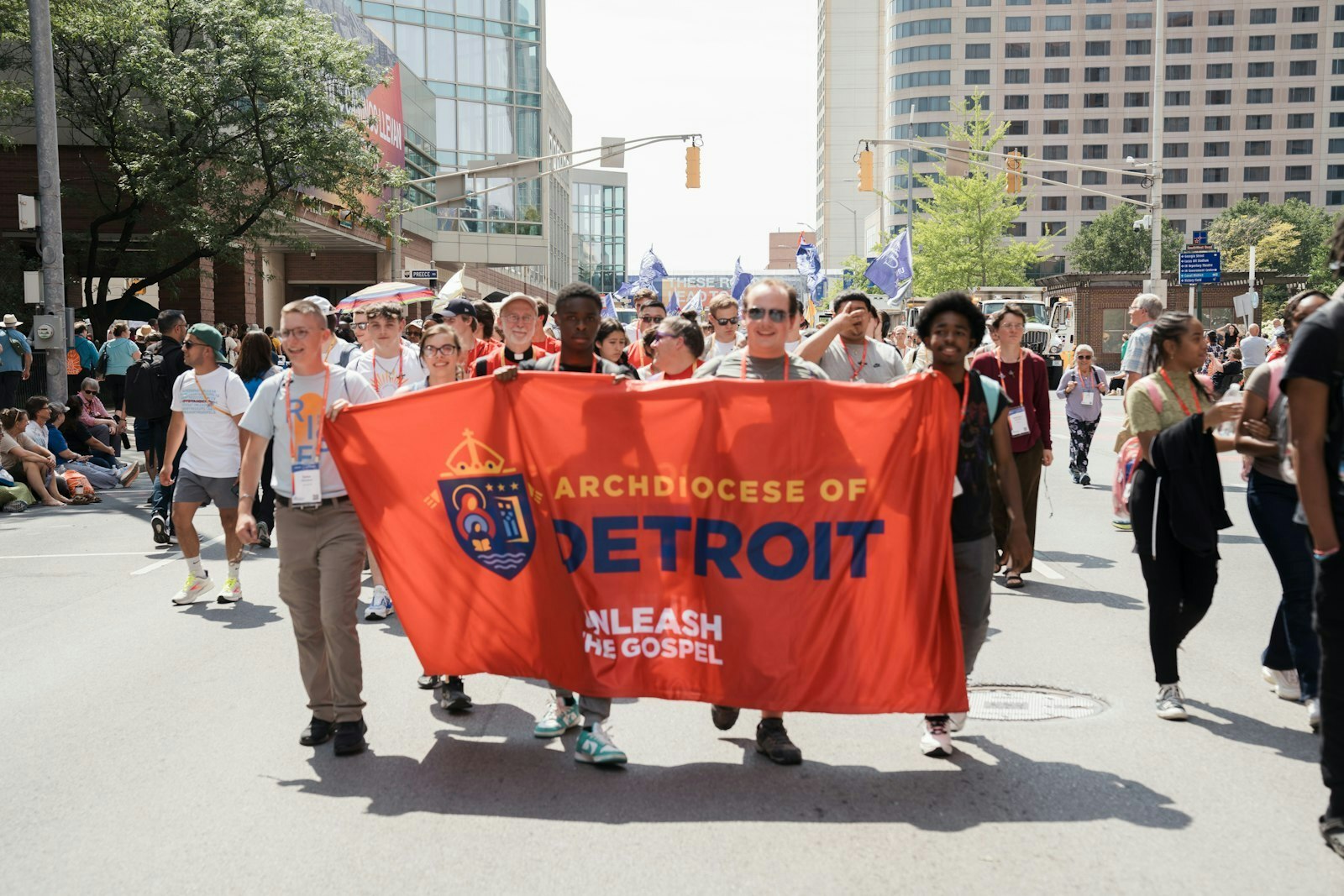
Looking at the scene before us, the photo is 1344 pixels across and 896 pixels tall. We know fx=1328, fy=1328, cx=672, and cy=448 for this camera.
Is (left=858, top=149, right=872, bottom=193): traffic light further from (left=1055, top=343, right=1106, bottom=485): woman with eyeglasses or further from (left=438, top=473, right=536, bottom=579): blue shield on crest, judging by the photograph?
(left=438, top=473, right=536, bottom=579): blue shield on crest

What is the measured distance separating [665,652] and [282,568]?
1.81 meters

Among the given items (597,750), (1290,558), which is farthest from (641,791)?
(1290,558)

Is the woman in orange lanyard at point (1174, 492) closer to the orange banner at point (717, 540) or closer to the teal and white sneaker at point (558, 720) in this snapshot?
the orange banner at point (717, 540)

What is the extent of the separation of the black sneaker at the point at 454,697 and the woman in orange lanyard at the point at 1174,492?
3.27m

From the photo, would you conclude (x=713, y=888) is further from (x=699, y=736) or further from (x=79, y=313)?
(x=79, y=313)

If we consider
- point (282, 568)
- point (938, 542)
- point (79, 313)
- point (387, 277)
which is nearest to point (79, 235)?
point (79, 313)

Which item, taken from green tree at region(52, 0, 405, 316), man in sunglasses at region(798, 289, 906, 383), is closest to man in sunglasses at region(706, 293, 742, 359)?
man in sunglasses at region(798, 289, 906, 383)

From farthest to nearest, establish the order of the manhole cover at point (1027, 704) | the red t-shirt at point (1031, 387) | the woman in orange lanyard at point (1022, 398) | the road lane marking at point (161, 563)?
the road lane marking at point (161, 563)
the red t-shirt at point (1031, 387)
the woman in orange lanyard at point (1022, 398)
the manhole cover at point (1027, 704)

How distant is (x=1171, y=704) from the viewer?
614 centimetres

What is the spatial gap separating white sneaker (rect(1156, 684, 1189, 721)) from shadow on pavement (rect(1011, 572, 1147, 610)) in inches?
111

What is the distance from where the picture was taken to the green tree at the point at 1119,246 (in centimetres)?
10375

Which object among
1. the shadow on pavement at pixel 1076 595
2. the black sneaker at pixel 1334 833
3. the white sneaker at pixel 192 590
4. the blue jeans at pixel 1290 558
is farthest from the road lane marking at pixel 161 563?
the black sneaker at pixel 1334 833

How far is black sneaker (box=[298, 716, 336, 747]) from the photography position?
5.89 m

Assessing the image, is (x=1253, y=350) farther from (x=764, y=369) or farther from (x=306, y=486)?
(x=306, y=486)
